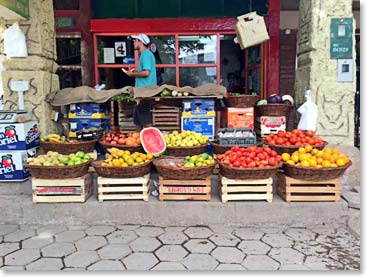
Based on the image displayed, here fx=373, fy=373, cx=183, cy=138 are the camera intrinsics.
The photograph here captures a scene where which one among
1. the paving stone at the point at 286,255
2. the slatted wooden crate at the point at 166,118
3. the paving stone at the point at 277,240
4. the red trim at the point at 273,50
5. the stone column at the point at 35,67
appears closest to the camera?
the paving stone at the point at 286,255

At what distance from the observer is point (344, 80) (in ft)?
15.6

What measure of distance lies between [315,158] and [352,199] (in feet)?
2.22

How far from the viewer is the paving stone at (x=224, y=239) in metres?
3.54

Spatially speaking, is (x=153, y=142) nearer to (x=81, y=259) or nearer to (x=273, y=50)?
(x=81, y=259)

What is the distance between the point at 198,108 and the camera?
540 cm

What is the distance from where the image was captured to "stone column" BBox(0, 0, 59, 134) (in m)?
5.06

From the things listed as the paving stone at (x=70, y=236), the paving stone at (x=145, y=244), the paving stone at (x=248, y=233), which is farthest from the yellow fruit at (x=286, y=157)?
the paving stone at (x=70, y=236)

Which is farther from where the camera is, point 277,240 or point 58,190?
point 58,190

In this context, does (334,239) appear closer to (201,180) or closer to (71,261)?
(201,180)

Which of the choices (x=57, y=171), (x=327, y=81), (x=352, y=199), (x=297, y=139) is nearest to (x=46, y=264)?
(x=57, y=171)

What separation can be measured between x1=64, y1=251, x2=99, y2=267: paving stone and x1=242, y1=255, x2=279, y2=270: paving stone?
130cm

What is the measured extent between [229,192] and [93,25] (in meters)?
5.22

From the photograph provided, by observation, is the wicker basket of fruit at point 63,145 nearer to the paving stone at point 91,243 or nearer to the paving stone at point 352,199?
the paving stone at point 91,243

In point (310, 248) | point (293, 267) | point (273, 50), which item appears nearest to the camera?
point (293, 267)
